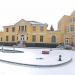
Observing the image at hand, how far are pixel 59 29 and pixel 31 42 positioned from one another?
772 cm

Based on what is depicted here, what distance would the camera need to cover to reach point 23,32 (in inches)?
2292

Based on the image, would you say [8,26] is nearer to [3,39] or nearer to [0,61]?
[3,39]

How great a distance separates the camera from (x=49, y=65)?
20672 mm

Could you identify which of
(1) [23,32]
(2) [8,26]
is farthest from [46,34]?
(2) [8,26]

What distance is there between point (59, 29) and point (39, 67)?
39.3 m

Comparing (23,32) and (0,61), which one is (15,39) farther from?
(0,61)

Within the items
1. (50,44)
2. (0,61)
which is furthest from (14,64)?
(50,44)

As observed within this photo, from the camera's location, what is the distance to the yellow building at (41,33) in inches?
2200

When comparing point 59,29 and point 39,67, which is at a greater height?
point 59,29

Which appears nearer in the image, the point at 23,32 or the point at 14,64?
the point at 14,64

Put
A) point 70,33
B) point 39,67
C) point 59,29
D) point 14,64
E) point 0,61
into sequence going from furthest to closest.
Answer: point 59,29
point 70,33
point 0,61
point 14,64
point 39,67

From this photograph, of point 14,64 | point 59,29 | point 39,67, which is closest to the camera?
point 39,67

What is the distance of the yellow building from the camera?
55881mm

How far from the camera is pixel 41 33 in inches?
2264
